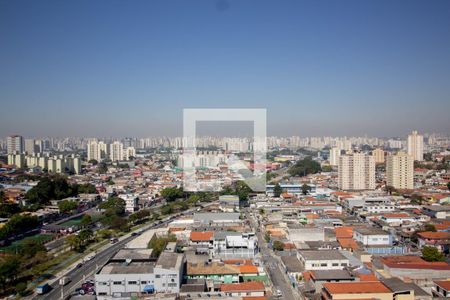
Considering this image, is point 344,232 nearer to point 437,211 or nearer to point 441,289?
point 441,289

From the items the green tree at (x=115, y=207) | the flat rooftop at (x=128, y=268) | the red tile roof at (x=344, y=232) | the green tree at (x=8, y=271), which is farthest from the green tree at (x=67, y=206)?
the red tile roof at (x=344, y=232)

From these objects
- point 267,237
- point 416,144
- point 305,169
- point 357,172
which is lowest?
point 267,237

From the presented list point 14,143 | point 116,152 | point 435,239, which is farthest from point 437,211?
point 14,143

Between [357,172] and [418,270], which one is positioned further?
[357,172]

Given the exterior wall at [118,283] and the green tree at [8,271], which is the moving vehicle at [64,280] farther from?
the exterior wall at [118,283]

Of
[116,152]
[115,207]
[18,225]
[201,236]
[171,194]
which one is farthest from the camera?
[116,152]

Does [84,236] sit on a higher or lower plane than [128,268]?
lower
